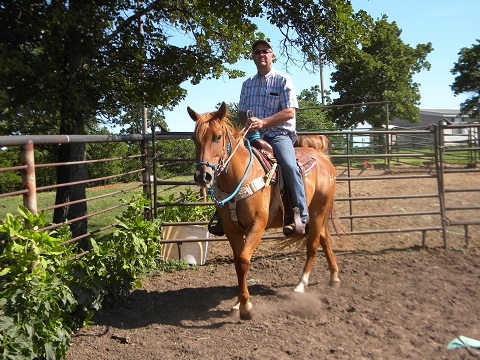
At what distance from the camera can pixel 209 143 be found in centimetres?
402

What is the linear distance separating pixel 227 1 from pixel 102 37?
2407 mm

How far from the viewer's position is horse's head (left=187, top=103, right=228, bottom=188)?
3.86m

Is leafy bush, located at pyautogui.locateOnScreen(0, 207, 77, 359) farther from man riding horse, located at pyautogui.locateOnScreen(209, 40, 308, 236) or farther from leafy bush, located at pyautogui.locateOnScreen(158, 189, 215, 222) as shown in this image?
leafy bush, located at pyautogui.locateOnScreen(158, 189, 215, 222)

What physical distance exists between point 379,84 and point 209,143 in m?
30.7

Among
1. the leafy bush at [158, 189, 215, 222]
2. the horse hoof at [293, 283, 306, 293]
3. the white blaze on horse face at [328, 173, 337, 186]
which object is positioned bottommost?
the horse hoof at [293, 283, 306, 293]

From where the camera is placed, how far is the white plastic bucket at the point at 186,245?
651 centimetres

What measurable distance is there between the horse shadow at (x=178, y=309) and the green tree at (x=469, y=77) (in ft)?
97.3

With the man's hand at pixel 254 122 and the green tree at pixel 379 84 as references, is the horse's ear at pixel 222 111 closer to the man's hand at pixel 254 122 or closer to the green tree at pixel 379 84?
the man's hand at pixel 254 122

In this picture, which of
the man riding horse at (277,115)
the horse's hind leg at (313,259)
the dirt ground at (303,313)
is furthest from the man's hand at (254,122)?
the dirt ground at (303,313)

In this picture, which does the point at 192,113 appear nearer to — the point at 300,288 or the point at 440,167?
the point at 300,288

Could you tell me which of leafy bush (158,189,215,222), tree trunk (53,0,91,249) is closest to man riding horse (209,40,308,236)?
leafy bush (158,189,215,222)

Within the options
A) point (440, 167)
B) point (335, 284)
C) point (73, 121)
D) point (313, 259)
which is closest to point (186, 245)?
point (313, 259)

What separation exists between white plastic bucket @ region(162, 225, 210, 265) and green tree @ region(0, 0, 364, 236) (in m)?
1.67

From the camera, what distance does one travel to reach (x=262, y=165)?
4.82m
